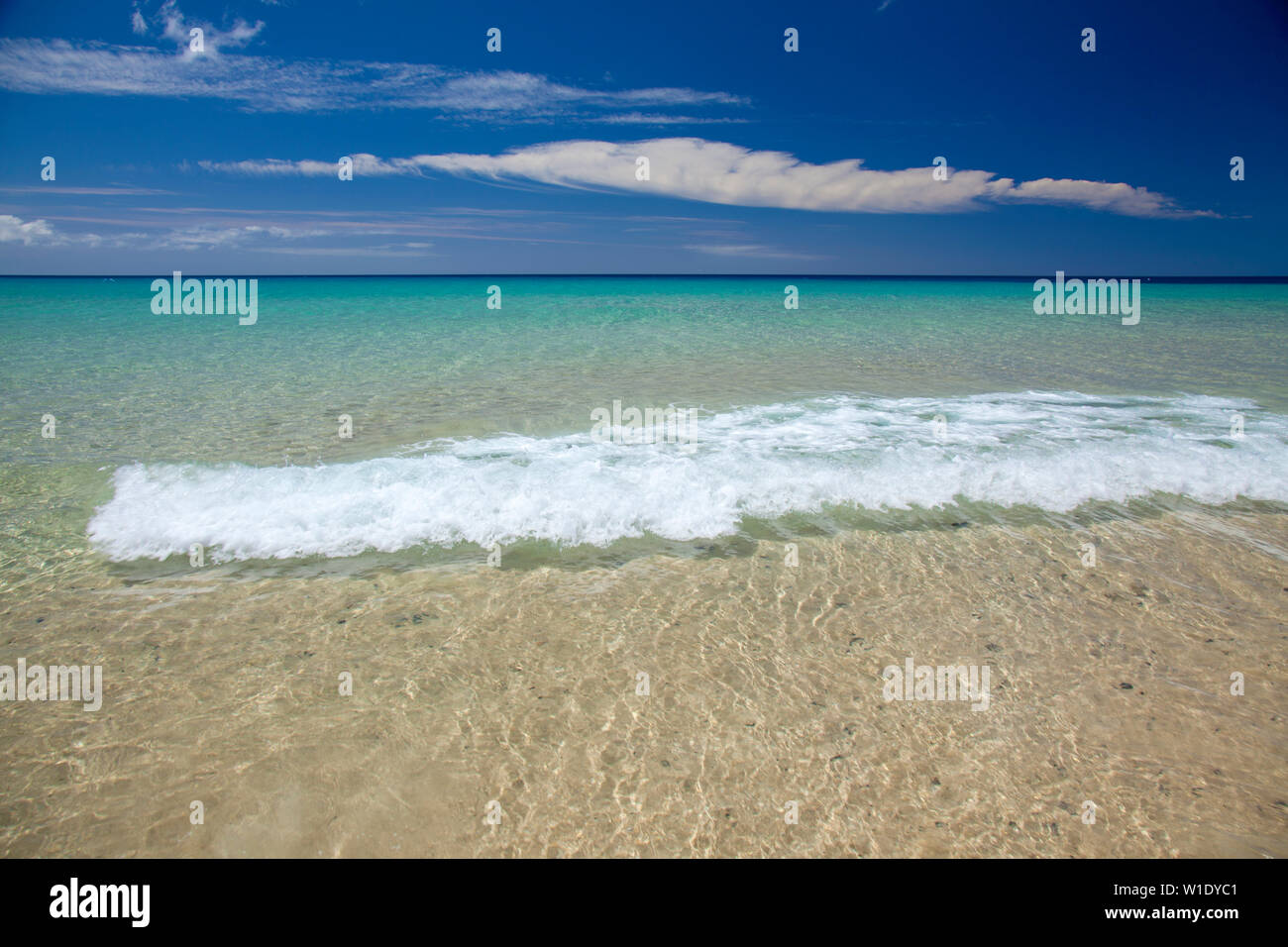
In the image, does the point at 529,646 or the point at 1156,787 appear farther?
the point at 529,646

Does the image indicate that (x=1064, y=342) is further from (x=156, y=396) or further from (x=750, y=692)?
(x=156, y=396)

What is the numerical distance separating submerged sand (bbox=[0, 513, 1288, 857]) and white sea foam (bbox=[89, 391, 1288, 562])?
30.3 inches

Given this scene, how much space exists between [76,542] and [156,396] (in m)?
7.62

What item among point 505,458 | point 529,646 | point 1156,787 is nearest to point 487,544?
point 529,646

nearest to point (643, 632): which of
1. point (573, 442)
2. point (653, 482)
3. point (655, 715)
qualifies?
point (655, 715)

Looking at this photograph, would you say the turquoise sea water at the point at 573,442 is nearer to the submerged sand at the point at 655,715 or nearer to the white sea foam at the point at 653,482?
→ the white sea foam at the point at 653,482

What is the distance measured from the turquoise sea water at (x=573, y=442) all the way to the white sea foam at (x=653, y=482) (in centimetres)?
3

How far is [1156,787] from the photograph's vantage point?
3168 mm

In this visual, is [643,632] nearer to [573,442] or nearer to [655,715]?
[655,715]

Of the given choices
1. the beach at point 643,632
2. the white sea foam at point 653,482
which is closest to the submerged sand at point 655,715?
the beach at point 643,632

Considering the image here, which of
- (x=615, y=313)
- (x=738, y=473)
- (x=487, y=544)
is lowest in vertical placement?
(x=487, y=544)

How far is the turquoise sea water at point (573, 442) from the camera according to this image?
247 inches

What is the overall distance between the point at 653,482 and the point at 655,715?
3650 mm

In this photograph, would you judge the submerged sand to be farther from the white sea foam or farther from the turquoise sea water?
the turquoise sea water
